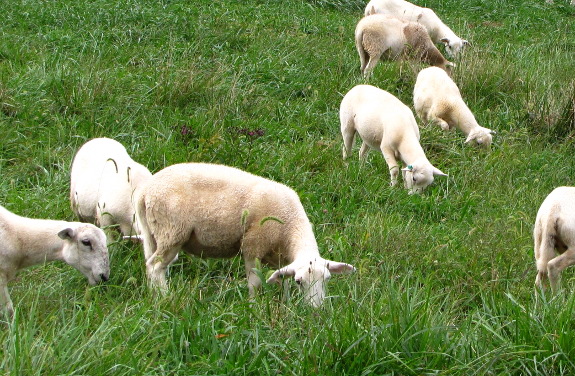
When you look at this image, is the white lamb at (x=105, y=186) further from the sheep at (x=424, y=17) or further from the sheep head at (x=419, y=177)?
the sheep at (x=424, y=17)

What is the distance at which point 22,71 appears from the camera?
30.7 ft

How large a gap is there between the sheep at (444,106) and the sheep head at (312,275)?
16.0 ft

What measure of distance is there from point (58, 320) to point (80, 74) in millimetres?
5327

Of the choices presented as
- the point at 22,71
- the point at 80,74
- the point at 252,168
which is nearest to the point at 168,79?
the point at 80,74

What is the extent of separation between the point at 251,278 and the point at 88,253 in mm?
1075

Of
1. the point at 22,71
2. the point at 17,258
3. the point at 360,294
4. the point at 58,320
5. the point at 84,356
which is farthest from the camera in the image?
the point at 22,71

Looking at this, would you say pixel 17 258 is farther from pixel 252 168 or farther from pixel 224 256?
pixel 252 168

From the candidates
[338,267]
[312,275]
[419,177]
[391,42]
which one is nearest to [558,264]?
[338,267]

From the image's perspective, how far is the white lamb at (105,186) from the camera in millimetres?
6336

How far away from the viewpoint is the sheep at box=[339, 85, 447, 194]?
8.14 m

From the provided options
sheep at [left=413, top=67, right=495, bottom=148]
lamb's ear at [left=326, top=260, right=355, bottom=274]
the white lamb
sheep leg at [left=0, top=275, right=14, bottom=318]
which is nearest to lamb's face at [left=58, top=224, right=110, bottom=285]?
sheep leg at [left=0, top=275, right=14, bottom=318]

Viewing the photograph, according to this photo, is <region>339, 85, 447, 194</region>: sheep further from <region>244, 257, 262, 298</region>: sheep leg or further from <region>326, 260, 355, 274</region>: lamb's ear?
<region>326, 260, 355, 274</region>: lamb's ear

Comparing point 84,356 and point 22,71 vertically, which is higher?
point 84,356

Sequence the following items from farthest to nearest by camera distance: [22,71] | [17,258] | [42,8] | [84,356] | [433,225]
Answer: [42,8], [22,71], [433,225], [17,258], [84,356]
